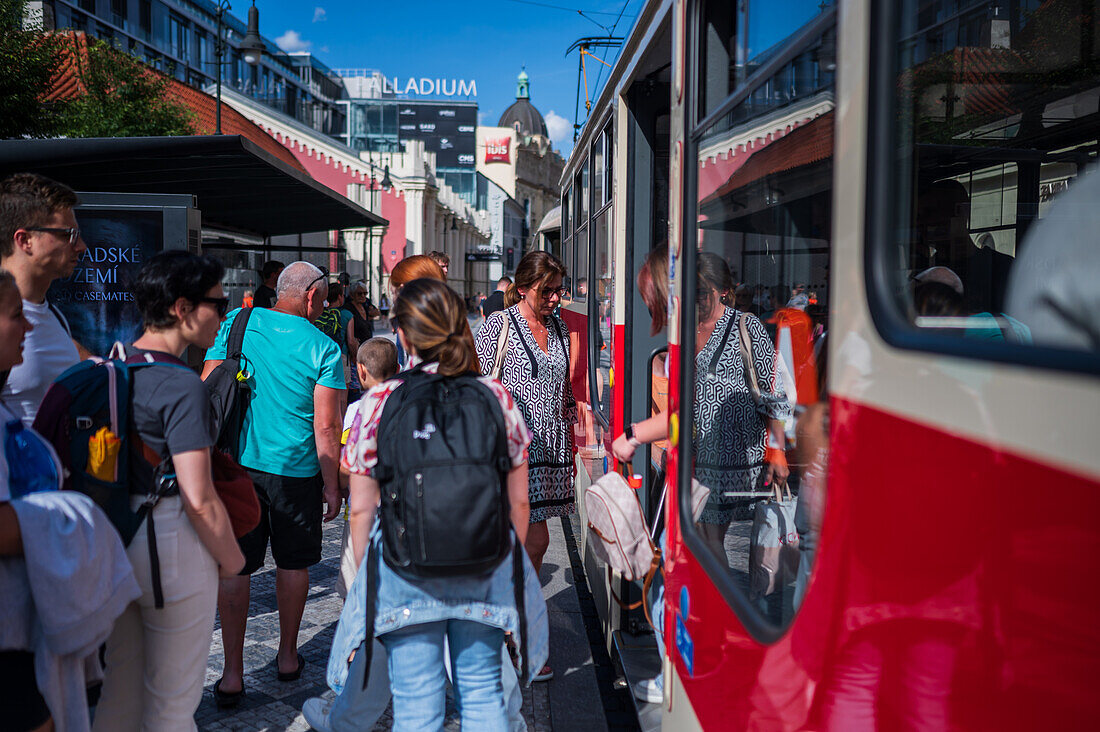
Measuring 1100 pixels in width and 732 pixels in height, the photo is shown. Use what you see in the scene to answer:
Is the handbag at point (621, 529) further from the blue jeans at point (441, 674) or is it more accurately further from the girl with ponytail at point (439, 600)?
the blue jeans at point (441, 674)

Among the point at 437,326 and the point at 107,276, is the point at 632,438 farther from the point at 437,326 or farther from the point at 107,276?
the point at 107,276

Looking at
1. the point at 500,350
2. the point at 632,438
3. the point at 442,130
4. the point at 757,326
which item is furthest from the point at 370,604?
the point at 442,130

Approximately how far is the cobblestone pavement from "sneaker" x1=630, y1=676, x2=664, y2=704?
52 cm

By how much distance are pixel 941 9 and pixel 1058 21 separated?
3.23 feet

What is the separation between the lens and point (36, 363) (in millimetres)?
2932

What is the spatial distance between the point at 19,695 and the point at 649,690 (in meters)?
2.10

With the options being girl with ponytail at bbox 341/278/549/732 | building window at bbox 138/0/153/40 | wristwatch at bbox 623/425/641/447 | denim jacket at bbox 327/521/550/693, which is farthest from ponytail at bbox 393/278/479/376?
building window at bbox 138/0/153/40

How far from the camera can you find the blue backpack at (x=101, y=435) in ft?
8.16

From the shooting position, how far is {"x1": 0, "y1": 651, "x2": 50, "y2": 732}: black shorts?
2.11 meters

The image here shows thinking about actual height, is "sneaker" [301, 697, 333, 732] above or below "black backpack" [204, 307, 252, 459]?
below

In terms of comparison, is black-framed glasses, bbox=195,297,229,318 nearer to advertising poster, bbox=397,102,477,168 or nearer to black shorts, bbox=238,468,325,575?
black shorts, bbox=238,468,325,575

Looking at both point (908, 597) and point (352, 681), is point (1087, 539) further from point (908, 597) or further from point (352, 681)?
point (352, 681)

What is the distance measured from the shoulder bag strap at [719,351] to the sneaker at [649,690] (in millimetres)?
1445

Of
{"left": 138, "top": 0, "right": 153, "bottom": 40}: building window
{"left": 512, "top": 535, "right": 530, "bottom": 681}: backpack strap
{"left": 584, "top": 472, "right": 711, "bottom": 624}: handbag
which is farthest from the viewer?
{"left": 138, "top": 0, "right": 153, "bottom": 40}: building window
